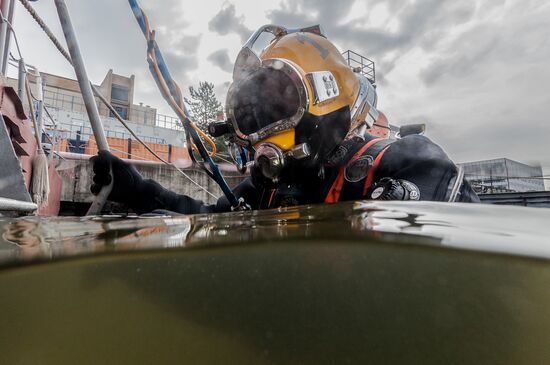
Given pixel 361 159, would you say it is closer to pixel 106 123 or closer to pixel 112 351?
pixel 112 351

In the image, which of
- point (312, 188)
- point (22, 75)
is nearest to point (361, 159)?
point (312, 188)

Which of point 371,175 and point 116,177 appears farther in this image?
point 116,177

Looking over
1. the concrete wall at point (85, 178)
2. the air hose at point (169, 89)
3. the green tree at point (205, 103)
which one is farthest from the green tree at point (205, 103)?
the air hose at point (169, 89)

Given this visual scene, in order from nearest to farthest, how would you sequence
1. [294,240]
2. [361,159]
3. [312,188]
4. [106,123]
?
[294,240]
[361,159]
[312,188]
[106,123]

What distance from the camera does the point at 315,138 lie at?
155cm

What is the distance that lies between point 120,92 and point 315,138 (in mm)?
24236

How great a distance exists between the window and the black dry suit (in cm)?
2270

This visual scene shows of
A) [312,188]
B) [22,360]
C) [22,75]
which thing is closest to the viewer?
[22,360]

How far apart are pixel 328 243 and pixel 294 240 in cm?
6

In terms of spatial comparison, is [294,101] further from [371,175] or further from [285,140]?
[371,175]

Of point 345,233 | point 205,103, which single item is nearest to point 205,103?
point 205,103

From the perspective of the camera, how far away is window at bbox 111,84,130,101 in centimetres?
2177

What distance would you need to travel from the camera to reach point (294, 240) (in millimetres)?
551

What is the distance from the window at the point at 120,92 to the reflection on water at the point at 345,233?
A: 2415cm
